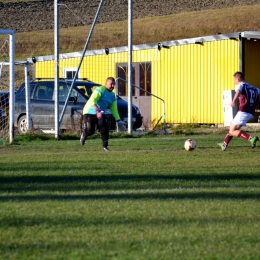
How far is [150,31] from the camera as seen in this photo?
67.0 metres

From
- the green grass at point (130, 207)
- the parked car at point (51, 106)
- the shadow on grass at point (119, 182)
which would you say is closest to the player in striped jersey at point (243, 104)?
the green grass at point (130, 207)

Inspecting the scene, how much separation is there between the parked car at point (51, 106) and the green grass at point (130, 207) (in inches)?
344

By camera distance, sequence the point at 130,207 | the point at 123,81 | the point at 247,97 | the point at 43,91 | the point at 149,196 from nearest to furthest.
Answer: the point at 130,207
the point at 149,196
the point at 247,97
the point at 43,91
the point at 123,81

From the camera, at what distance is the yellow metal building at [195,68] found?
2933 centimetres

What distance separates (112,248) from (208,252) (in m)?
0.81

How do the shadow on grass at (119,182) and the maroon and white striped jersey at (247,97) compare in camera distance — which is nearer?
the shadow on grass at (119,182)

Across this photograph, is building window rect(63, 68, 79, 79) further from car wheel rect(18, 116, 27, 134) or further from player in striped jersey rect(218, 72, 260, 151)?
player in striped jersey rect(218, 72, 260, 151)

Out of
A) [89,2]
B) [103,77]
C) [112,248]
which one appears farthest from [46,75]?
[89,2]

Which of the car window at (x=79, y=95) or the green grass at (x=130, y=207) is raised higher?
the car window at (x=79, y=95)

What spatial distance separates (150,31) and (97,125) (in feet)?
162

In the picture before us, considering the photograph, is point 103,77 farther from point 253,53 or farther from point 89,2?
point 89,2

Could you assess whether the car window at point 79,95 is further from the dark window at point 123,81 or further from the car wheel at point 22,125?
the dark window at point 123,81

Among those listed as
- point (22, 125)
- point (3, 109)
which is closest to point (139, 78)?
point (22, 125)

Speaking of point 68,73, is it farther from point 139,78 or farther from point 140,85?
point 140,85
